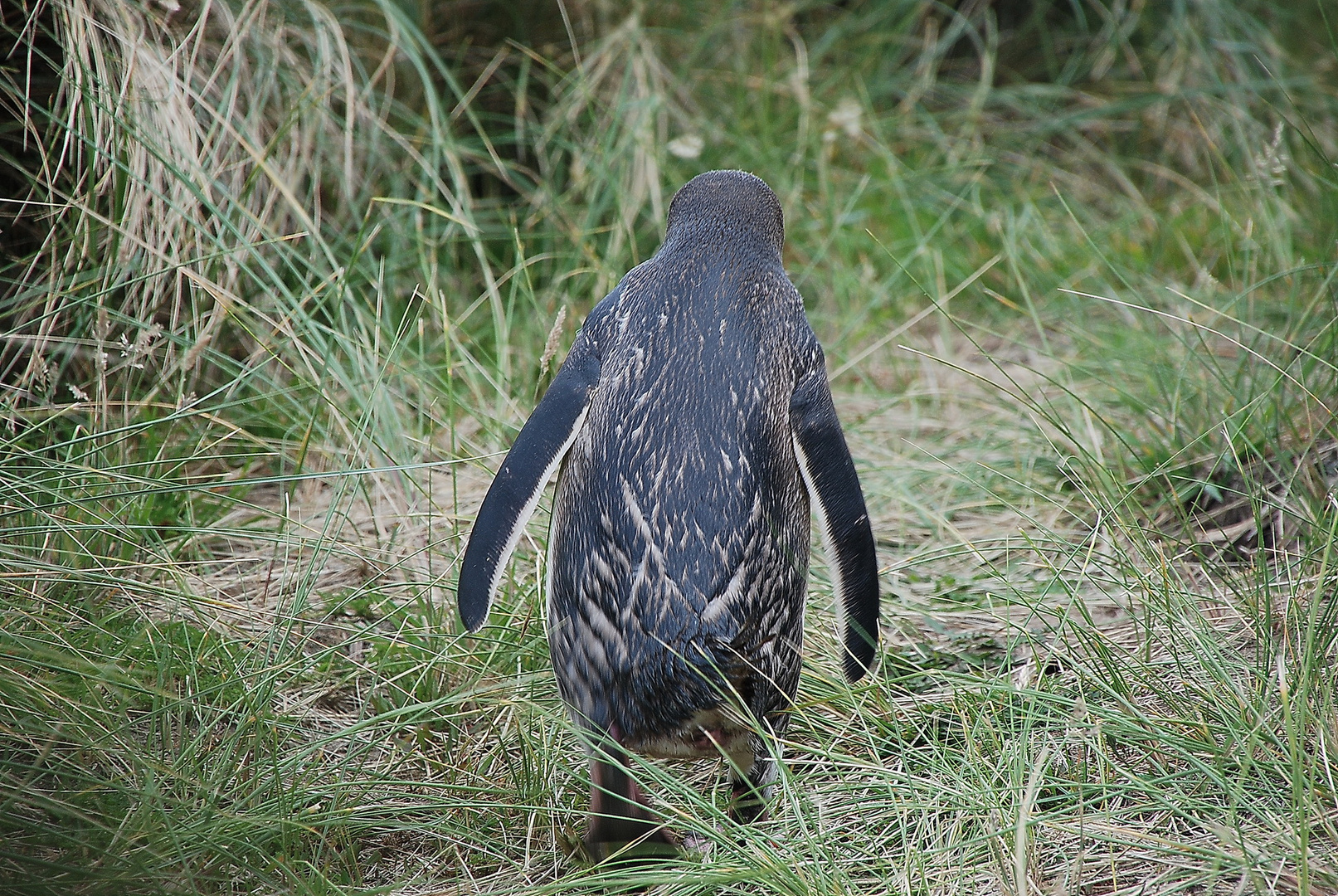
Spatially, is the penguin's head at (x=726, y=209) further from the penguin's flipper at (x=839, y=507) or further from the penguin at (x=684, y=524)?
the penguin's flipper at (x=839, y=507)

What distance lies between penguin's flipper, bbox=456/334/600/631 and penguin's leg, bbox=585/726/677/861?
36cm

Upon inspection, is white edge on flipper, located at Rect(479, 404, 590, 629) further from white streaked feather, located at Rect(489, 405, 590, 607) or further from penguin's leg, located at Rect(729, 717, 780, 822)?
penguin's leg, located at Rect(729, 717, 780, 822)

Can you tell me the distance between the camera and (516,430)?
3152mm

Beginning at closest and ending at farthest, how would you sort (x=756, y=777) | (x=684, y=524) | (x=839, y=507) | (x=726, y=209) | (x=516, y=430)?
(x=684, y=524)
(x=756, y=777)
(x=839, y=507)
(x=726, y=209)
(x=516, y=430)

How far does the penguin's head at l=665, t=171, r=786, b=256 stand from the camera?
8.07ft

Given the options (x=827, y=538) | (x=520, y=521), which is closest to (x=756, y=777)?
(x=827, y=538)

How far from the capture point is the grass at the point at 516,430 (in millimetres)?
1968

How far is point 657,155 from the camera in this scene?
4.16 m

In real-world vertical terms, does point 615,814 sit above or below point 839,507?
below

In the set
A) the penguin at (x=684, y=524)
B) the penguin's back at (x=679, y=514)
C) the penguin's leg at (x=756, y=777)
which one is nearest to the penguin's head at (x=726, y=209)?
the penguin at (x=684, y=524)

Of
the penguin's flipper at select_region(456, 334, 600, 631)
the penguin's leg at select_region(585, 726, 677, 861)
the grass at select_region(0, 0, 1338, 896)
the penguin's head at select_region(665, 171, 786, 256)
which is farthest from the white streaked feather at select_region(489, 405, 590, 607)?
the penguin's head at select_region(665, 171, 786, 256)

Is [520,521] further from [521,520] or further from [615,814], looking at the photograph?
[615,814]

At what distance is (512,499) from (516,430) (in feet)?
3.21

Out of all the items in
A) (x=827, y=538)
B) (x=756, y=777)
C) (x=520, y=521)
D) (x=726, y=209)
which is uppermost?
(x=726, y=209)
